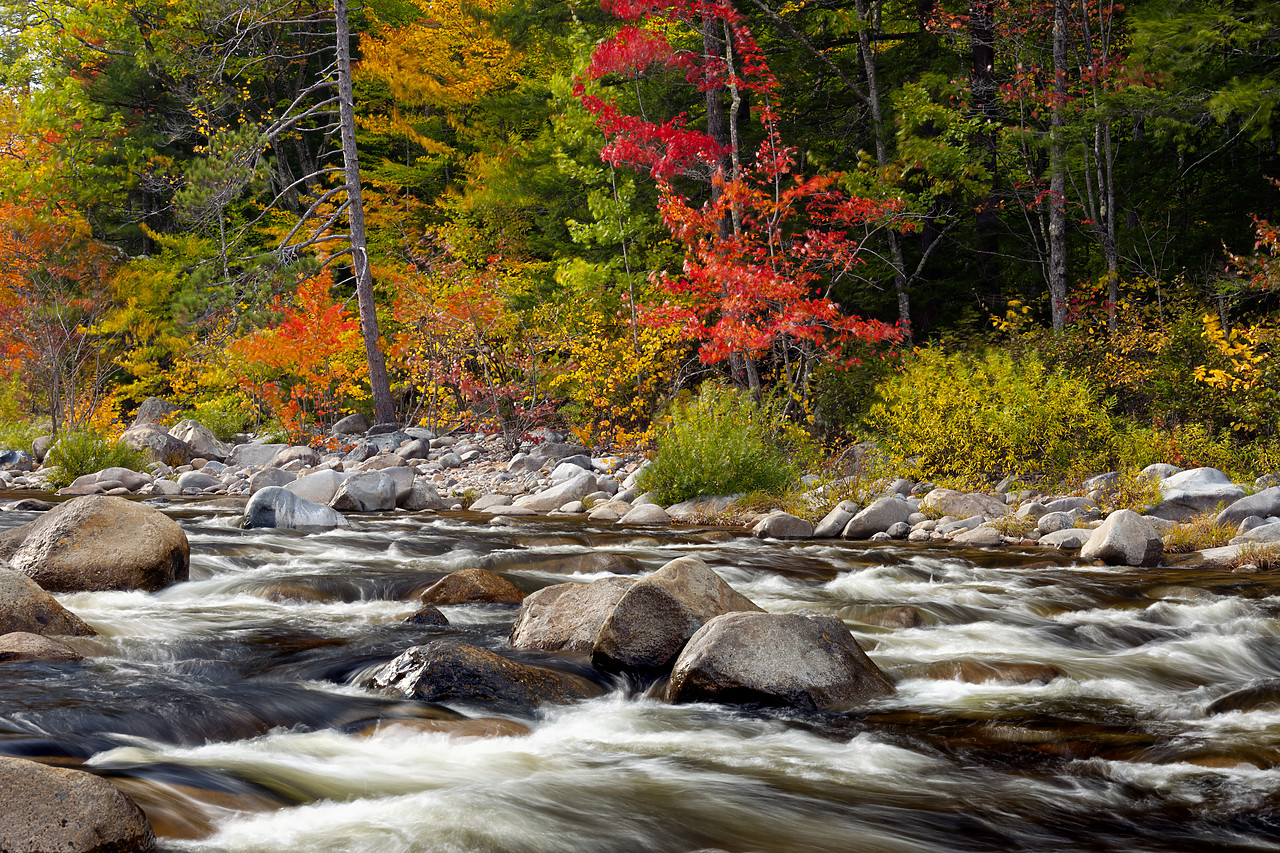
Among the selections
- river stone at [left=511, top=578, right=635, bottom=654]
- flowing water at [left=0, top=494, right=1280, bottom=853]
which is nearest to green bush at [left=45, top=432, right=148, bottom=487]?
flowing water at [left=0, top=494, right=1280, bottom=853]

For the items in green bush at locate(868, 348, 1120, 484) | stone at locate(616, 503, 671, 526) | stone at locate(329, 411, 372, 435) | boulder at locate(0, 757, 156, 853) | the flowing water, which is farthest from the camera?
stone at locate(329, 411, 372, 435)

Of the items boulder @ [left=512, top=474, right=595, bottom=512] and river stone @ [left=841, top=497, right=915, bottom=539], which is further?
boulder @ [left=512, top=474, right=595, bottom=512]

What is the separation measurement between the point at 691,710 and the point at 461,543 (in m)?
5.10

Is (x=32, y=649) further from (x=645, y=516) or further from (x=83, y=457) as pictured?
(x=83, y=457)

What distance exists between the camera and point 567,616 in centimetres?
517

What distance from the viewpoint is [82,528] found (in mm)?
6359

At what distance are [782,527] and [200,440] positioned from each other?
1303cm

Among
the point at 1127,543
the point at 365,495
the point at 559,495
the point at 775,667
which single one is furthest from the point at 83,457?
the point at 1127,543

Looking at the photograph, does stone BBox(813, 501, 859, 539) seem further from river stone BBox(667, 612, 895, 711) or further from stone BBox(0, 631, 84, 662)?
stone BBox(0, 631, 84, 662)

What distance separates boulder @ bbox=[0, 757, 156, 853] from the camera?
7.59 feet

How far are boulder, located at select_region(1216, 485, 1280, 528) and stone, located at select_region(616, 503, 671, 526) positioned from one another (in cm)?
514

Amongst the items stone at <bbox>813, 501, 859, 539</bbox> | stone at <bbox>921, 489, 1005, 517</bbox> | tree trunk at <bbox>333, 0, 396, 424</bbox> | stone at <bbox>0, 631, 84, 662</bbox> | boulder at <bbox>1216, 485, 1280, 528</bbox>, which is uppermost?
tree trunk at <bbox>333, 0, 396, 424</bbox>

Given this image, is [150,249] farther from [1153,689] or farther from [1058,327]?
[1153,689]

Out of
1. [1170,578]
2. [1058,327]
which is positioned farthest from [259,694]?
[1058,327]
